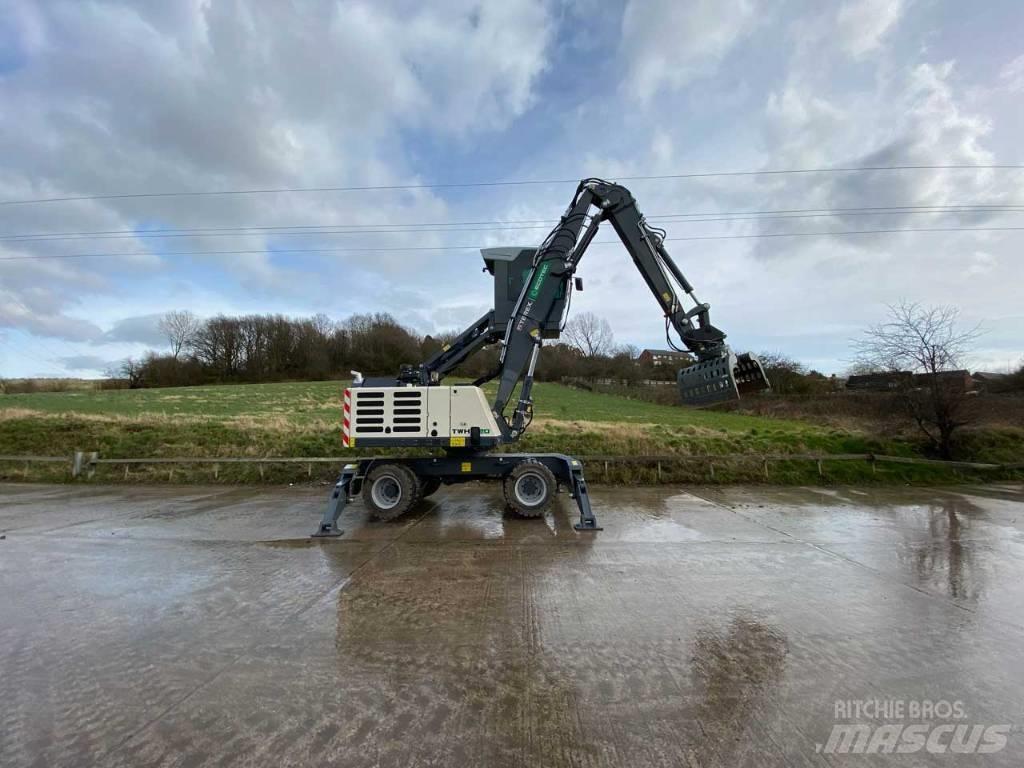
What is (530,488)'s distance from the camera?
7.56 m

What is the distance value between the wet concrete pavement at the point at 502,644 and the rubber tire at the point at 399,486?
0.49 meters

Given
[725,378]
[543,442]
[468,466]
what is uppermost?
[725,378]

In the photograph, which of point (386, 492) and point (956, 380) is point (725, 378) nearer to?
point (386, 492)

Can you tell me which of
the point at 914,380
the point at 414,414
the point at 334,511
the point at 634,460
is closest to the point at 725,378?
the point at 414,414

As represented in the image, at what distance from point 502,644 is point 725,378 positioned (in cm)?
464

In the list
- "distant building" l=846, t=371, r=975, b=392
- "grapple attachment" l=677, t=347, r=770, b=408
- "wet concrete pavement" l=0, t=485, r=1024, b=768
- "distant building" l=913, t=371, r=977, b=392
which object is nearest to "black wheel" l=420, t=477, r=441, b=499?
"wet concrete pavement" l=0, t=485, r=1024, b=768

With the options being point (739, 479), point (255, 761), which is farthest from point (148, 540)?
point (739, 479)

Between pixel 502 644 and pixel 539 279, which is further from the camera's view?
pixel 539 279

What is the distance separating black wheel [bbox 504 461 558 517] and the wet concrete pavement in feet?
1.42

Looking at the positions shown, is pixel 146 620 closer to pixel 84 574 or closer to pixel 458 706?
pixel 84 574

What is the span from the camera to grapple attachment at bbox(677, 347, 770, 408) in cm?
660

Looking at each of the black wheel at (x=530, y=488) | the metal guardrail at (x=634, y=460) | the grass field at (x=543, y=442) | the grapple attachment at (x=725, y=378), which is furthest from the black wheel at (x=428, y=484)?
the grapple attachment at (x=725, y=378)

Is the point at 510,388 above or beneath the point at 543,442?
above

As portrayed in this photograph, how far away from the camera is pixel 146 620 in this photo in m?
3.99
